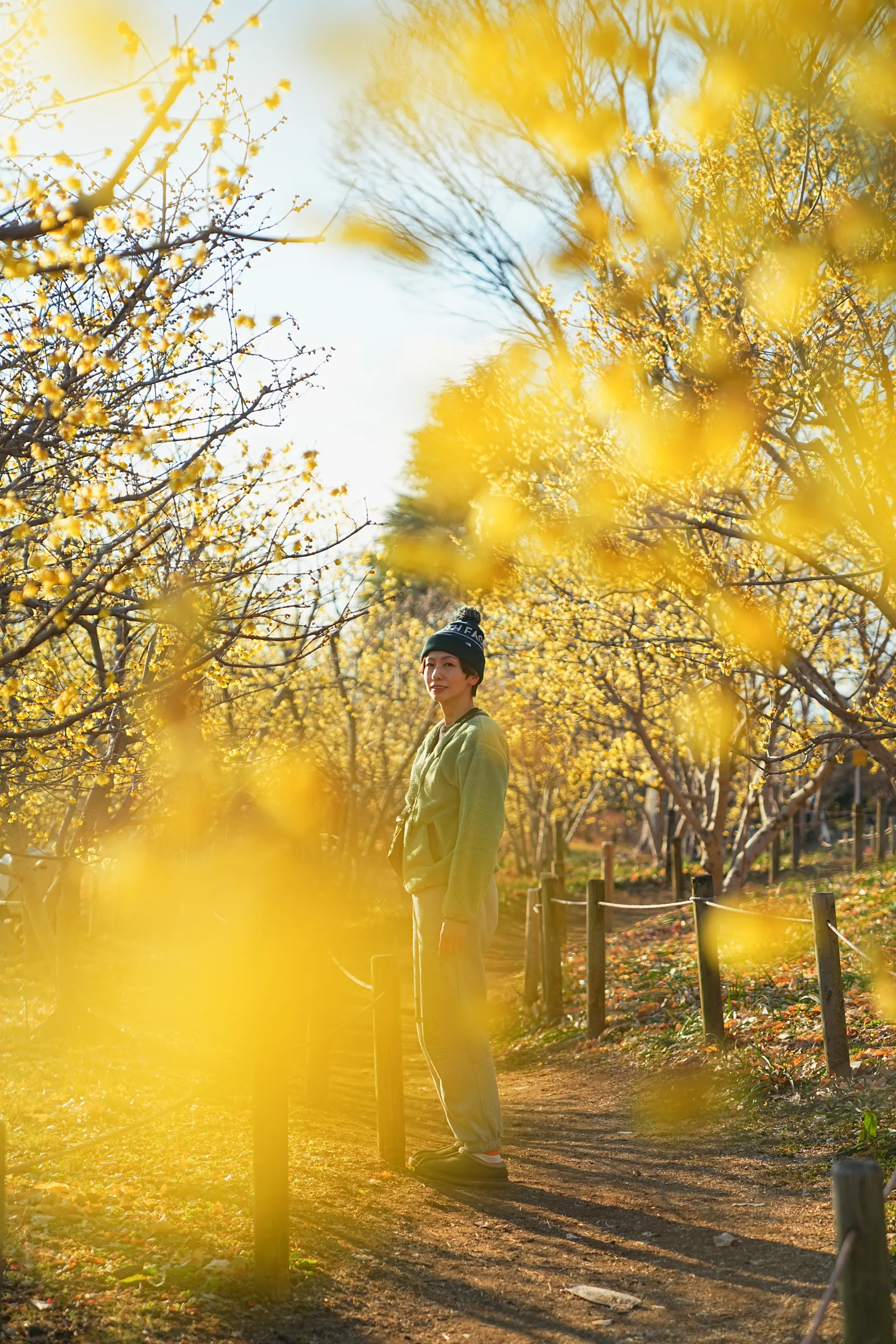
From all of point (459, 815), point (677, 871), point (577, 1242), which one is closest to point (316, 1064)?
point (459, 815)

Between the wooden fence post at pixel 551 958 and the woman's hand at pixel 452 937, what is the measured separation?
4.86 meters

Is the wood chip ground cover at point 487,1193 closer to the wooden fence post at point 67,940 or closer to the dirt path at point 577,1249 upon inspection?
the dirt path at point 577,1249

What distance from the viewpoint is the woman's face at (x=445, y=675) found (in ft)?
17.5

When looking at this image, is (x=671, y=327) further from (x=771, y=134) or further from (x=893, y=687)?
(x=893, y=687)

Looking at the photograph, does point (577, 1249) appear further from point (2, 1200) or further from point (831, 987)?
point (831, 987)

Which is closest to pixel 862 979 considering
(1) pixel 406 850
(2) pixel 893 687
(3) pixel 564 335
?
(2) pixel 893 687

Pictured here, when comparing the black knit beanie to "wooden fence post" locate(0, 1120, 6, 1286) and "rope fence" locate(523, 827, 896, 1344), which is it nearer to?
"rope fence" locate(523, 827, 896, 1344)

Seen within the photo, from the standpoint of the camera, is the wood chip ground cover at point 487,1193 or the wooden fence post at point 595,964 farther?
the wooden fence post at point 595,964

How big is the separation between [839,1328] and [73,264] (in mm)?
4155

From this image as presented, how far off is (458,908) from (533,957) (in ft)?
20.5

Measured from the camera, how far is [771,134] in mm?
7816

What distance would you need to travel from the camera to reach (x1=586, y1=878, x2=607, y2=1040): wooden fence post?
8742 millimetres

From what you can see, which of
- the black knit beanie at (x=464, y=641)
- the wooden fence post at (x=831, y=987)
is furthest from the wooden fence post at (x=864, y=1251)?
the wooden fence post at (x=831, y=987)

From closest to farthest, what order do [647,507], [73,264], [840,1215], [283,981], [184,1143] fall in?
1. [840,1215]
2. [73,264]
3. [283,981]
4. [184,1143]
5. [647,507]
